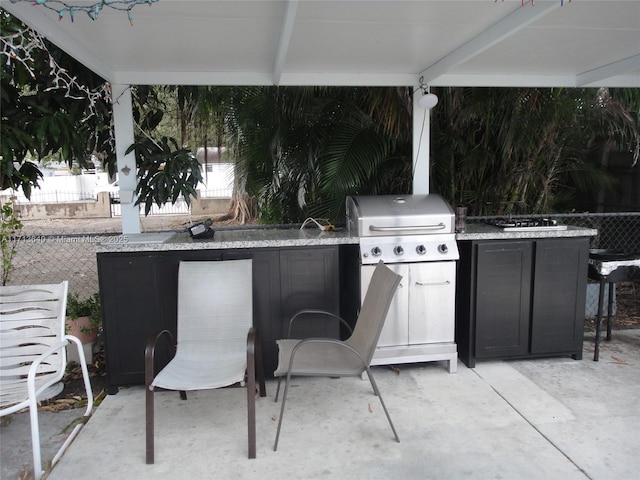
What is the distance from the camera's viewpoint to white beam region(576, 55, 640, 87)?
3.67 metres

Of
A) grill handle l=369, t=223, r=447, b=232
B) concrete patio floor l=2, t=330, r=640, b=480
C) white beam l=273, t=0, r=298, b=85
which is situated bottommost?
concrete patio floor l=2, t=330, r=640, b=480

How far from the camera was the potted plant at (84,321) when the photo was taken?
3.75 m

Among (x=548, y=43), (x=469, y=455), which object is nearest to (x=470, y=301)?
(x=469, y=455)

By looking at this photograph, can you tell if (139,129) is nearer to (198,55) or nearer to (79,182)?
(198,55)

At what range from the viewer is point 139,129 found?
4.07m

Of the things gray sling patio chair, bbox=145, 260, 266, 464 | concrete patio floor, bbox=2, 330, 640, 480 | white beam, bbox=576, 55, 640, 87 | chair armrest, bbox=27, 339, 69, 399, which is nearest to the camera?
chair armrest, bbox=27, 339, 69, 399

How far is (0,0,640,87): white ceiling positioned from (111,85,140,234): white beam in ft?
0.40

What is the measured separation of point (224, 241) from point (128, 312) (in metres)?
Result: 0.81

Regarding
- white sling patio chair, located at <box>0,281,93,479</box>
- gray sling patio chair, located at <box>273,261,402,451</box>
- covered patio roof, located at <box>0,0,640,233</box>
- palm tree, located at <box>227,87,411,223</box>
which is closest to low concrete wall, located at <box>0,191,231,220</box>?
palm tree, located at <box>227,87,411,223</box>

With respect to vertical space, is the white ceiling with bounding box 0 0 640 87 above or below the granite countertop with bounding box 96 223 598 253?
above

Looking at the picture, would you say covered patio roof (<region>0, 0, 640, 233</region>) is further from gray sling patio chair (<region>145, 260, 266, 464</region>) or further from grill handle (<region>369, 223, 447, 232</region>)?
gray sling patio chair (<region>145, 260, 266, 464</region>)

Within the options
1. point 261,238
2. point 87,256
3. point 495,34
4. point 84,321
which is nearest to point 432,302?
point 261,238

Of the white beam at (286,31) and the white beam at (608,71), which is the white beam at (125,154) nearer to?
the white beam at (286,31)

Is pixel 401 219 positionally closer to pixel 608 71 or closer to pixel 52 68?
pixel 608 71
